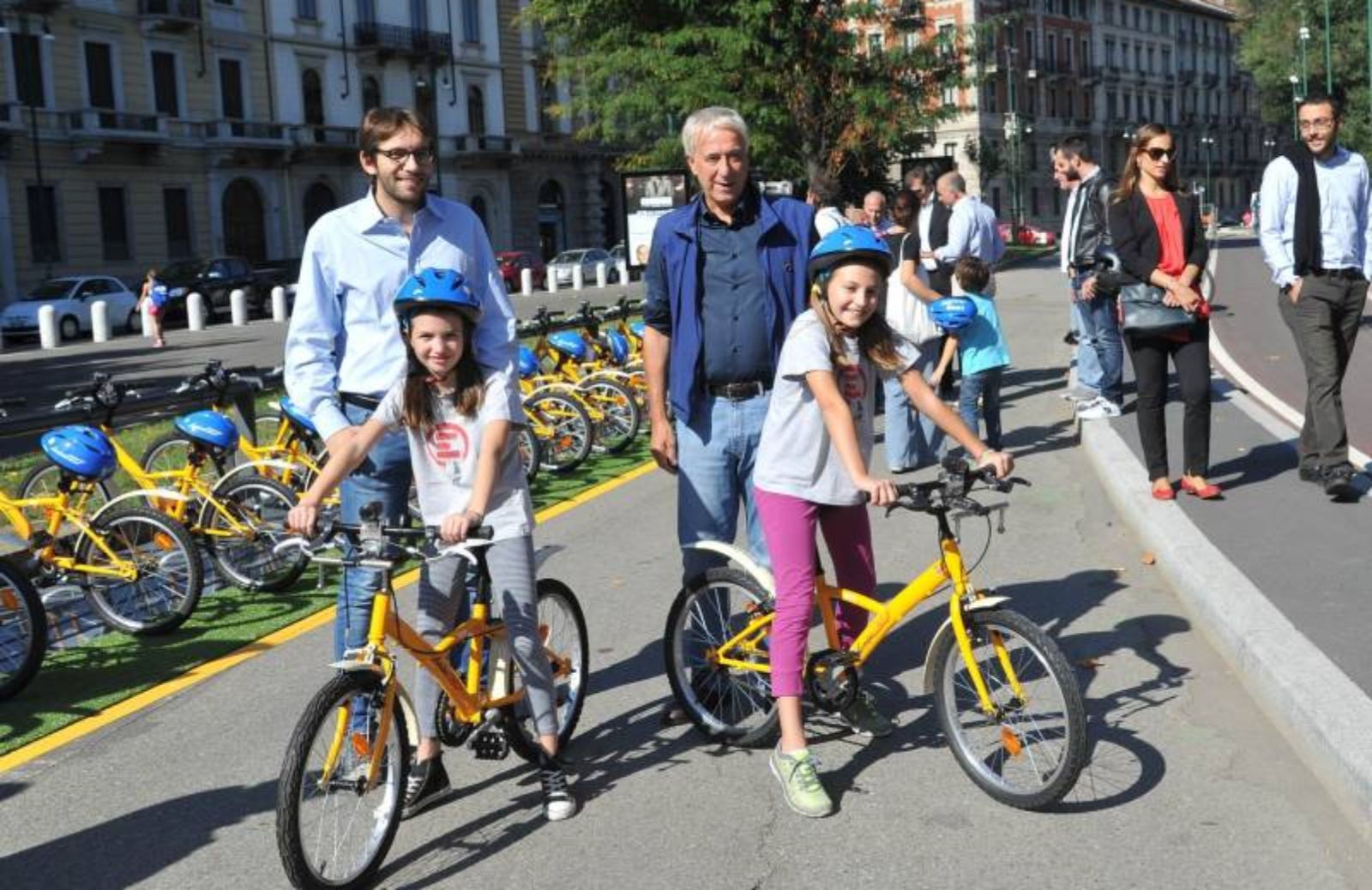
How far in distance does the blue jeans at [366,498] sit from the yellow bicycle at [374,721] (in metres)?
0.25

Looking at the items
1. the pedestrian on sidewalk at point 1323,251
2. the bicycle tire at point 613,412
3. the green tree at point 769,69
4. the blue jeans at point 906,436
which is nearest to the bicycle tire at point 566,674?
the pedestrian on sidewalk at point 1323,251

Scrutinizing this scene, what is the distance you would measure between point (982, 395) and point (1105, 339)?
214 centimetres

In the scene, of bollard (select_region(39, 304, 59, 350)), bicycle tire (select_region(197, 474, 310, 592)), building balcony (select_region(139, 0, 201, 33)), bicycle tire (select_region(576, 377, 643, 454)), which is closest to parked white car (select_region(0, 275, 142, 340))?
bollard (select_region(39, 304, 59, 350))

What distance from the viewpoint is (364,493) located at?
4.57m

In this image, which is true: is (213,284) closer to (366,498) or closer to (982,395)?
(982,395)

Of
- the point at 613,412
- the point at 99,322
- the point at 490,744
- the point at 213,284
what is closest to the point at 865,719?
the point at 490,744

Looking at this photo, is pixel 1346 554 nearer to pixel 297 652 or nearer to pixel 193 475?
pixel 297 652

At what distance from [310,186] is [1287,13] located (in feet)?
129

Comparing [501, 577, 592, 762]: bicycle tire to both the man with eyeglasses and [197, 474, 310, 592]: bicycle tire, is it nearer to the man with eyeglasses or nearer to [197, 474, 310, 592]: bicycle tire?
the man with eyeglasses

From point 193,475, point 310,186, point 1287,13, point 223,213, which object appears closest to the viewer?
point 193,475

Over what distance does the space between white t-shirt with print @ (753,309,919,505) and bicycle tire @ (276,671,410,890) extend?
1307mm

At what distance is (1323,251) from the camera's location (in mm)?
7773

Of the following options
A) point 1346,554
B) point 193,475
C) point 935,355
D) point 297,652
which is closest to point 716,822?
point 297,652

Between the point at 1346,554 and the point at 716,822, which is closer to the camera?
the point at 716,822
